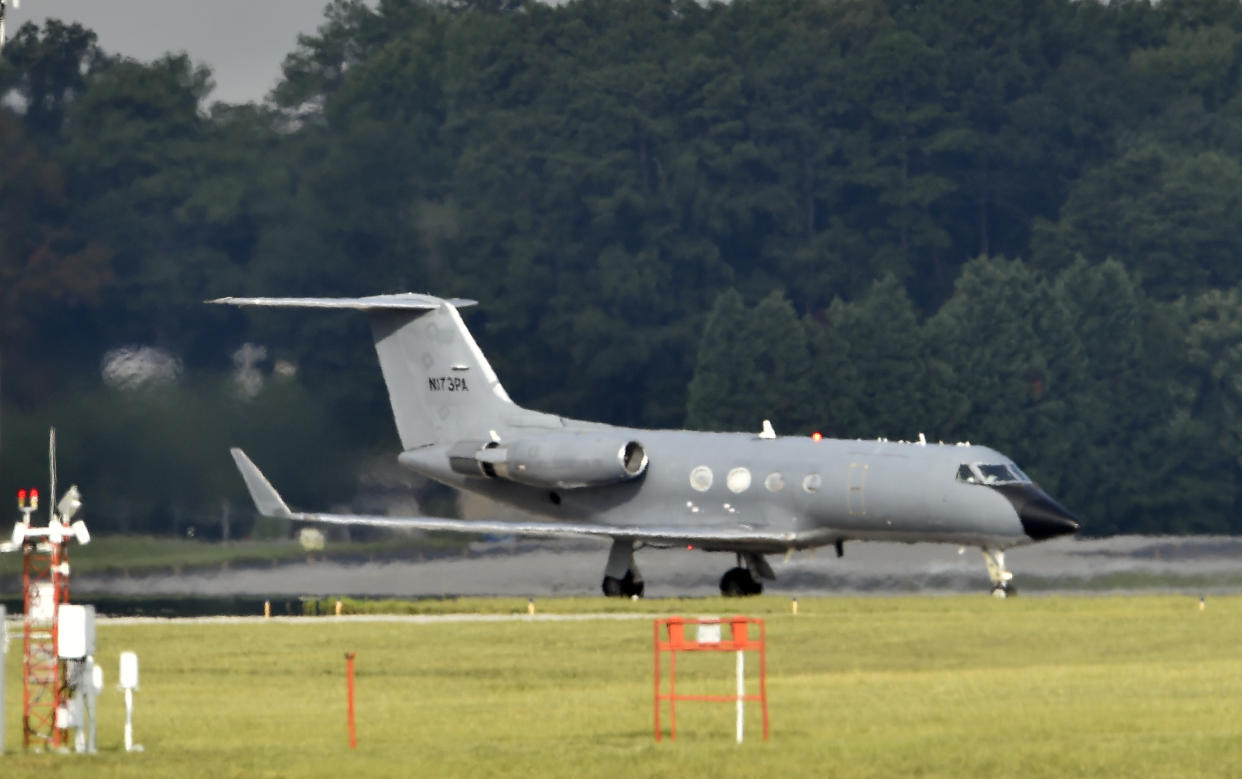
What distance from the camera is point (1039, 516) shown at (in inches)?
→ 1812

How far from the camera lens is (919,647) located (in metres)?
35.5

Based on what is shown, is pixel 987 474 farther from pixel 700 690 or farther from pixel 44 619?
pixel 44 619

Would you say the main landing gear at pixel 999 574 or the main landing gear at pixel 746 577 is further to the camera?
the main landing gear at pixel 746 577

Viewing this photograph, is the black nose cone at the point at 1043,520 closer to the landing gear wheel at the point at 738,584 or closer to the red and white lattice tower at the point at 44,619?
the landing gear wheel at the point at 738,584

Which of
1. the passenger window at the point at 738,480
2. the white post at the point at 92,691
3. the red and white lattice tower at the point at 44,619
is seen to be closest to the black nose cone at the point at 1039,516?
the passenger window at the point at 738,480

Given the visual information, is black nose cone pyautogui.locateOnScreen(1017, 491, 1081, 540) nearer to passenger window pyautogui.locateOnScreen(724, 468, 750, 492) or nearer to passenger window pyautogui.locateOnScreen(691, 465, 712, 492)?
passenger window pyautogui.locateOnScreen(724, 468, 750, 492)

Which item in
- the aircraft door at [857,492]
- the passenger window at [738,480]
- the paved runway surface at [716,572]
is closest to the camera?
the aircraft door at [857,492]

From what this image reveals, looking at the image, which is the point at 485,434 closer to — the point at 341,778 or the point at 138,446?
the point at 138,446

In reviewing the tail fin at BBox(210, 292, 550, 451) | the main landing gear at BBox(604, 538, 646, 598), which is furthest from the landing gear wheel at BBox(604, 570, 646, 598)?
the tail fin at BBox(210, 292, 550, 451)

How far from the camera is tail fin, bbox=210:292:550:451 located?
53.4m

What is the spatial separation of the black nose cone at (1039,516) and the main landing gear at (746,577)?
5.62 m

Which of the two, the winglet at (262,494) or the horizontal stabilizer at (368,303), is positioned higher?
the horizontal stabilizer at (368,303)

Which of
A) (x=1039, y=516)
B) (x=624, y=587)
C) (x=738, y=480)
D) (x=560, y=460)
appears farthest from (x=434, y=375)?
(x=1039, y=516)

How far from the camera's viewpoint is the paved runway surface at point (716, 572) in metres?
49.1
